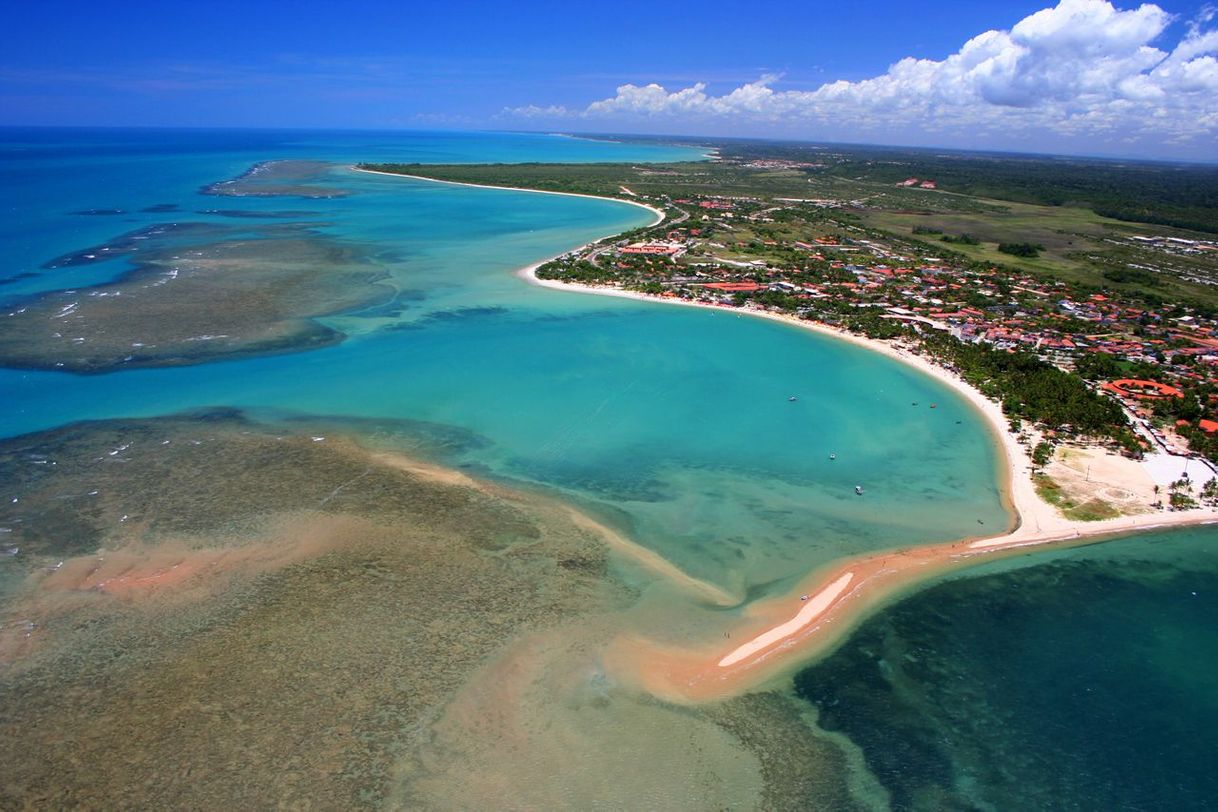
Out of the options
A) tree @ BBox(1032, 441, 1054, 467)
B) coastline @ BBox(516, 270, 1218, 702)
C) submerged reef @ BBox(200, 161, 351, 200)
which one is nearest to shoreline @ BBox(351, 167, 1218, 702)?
coastline @ BBox(516, 270, 1218, 702)

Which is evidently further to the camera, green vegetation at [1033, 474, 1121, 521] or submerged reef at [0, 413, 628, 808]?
green vegetation at [1033, 474, 1121, 521]

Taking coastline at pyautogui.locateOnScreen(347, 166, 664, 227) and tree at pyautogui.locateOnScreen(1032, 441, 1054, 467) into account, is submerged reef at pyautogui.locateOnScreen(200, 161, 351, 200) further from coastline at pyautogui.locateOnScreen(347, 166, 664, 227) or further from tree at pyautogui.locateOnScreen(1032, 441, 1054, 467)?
tree at pyautogui.locateOnScreen(1032, 441, 1054, 467)

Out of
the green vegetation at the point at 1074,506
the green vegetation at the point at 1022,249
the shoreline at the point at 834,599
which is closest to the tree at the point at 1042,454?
the shoreline at the point at 834,599

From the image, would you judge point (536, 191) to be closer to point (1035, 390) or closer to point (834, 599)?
point (1035, 390)

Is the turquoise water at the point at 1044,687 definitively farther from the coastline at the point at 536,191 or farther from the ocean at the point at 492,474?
the coastline at the point at 536,191

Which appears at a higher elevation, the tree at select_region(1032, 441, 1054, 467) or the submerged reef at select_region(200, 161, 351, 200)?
the submerged reef at select_region(200, 161, 351, 200)

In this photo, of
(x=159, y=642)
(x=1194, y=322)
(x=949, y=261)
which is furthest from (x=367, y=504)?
(x=949, y=261)

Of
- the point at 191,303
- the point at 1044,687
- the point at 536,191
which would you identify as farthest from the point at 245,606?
the point at 536,191
